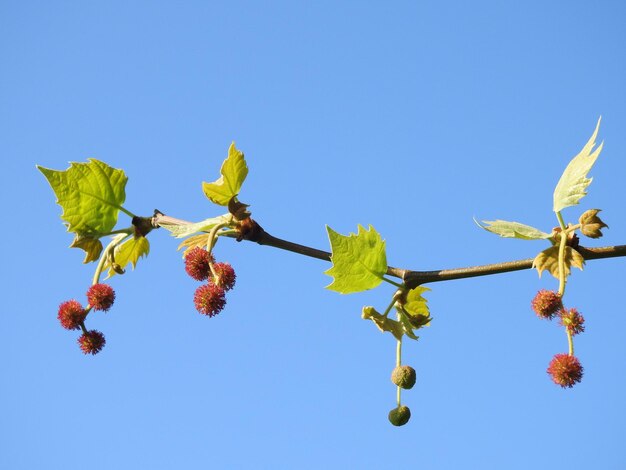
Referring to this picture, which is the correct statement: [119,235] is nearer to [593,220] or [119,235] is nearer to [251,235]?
[251,235]

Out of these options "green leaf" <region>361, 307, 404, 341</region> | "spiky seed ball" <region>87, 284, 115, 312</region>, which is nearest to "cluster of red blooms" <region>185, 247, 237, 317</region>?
"spiky seed ball" <region>87, 284, 115, 312</region>

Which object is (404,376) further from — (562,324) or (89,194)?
(89,194)

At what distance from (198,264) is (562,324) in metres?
1.26

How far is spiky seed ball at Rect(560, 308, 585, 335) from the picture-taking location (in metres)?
2.12

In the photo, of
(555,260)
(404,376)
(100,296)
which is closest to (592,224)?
(555,260)

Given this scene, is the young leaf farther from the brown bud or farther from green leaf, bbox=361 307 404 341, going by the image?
green leaf, bbox=361 307 404 341

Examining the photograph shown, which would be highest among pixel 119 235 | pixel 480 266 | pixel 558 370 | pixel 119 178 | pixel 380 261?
pixel 119 178

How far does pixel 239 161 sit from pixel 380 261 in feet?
2.19

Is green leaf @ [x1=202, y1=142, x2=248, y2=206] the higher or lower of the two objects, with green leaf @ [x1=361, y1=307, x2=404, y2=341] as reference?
higher

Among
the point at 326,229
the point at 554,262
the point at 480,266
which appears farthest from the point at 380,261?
the point at 554,262

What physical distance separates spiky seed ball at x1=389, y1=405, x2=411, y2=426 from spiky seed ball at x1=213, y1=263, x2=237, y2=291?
0.73 m

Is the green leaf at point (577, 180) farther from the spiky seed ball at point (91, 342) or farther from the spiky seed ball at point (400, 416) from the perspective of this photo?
the spiky seed ball at point (91, 342)

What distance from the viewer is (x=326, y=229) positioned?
2203mm

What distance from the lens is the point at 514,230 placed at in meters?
2.17
